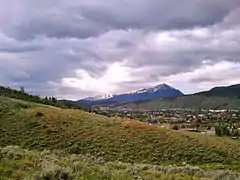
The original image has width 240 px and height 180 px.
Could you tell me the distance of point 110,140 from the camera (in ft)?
160

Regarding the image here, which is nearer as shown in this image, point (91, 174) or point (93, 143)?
point (91, 174)

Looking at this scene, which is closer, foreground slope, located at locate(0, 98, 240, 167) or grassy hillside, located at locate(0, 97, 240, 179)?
grassy hillside, located at locate(0, 97, 240, 179)

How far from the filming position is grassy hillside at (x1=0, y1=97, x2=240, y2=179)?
44312mm

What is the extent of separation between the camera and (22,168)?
15.4m

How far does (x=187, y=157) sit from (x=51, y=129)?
1690 centimetres

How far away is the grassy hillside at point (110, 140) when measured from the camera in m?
44.3

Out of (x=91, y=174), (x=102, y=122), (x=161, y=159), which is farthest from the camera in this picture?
(x=102, y=122)

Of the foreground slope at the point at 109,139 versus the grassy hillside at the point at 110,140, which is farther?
the foreground slope at the point at 109,139

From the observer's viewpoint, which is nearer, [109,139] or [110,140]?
[110,140]

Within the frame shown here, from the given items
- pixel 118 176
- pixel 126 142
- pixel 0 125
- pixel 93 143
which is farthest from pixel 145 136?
pixel 118 176

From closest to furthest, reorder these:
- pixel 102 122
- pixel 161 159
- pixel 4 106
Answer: pixel 161 159
pixel 102 122
pixel 4 106

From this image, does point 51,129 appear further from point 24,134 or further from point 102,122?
point 102,122

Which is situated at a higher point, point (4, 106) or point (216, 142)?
point (4, 106)

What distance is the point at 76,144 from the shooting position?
46.9m
